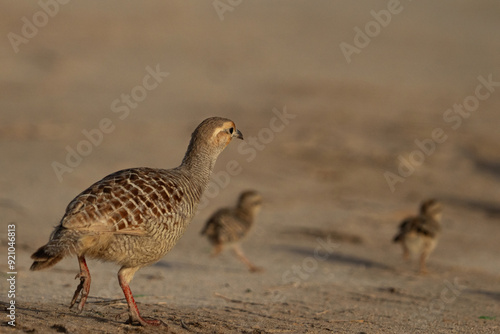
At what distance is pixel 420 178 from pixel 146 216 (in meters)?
13.6

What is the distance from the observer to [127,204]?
628 cm

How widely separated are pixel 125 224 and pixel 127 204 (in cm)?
17

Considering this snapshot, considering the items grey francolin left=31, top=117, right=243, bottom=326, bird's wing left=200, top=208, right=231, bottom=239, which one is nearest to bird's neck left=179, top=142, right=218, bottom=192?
grey francolin left=31, top=117, right=243, bottom=326

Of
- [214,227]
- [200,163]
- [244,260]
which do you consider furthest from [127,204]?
[214,227]

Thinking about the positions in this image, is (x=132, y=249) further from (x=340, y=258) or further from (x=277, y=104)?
(x=277, y=104)

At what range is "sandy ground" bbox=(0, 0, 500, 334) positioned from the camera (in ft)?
28.2

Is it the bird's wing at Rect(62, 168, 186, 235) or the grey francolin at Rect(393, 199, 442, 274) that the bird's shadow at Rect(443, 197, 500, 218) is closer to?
the grey francolin at Rect(393, 199, 442, 274)

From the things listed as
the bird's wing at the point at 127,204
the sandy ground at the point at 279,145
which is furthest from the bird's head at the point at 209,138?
the sandy ground at the point at 279,145

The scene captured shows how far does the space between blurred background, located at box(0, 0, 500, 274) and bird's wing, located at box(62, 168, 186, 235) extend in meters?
5.16

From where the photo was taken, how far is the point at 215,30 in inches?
1463

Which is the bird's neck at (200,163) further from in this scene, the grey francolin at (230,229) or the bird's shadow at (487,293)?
the bird's shadow at (487,293)

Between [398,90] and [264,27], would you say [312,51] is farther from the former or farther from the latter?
[398,90]

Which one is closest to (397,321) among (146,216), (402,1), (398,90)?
(146,216)

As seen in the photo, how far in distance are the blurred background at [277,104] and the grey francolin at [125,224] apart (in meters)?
5.09
